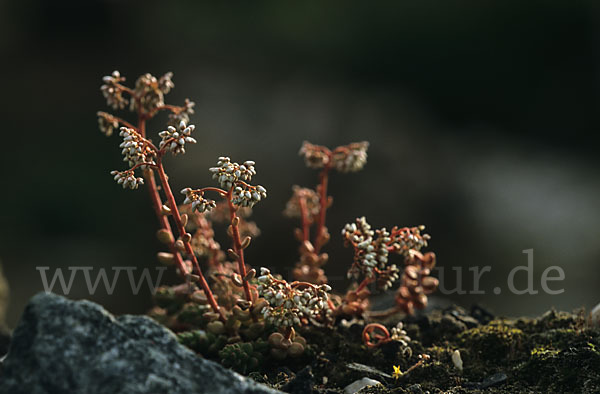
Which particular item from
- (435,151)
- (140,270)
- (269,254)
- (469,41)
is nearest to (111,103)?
(269,254)

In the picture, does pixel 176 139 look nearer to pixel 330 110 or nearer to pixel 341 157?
pixel 341 157

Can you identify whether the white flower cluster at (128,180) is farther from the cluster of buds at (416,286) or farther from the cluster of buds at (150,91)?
the cluster of buds at (416,286)

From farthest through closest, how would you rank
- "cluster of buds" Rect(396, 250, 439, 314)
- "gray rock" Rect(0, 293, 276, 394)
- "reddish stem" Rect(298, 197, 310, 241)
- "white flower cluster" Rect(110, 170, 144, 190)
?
"reddish stem" Rect(298, 197, 310, 241) → "cluster of buds" Rect(396, 250, 439, 314) → "white flower cluster" Rect(110, 170, 144, 190) → "gray rock" Rect(0, 293, 276, 394)

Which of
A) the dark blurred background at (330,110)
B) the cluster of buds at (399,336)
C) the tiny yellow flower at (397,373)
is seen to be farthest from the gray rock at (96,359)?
the dark blurred background at (330,110)

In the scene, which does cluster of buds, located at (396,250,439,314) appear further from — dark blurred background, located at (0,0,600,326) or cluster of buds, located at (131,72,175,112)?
dark blurred background, located at (0,0,600,326)

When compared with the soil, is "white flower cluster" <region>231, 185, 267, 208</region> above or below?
above

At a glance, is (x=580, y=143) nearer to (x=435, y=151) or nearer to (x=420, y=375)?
(x=435, y=151)

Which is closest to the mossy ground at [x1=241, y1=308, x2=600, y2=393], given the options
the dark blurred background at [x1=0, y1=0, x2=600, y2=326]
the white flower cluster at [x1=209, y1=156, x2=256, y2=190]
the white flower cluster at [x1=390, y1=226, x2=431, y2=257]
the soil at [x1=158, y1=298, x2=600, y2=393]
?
the soil at [x1=158, y1=298, x2=600, y2=393]
